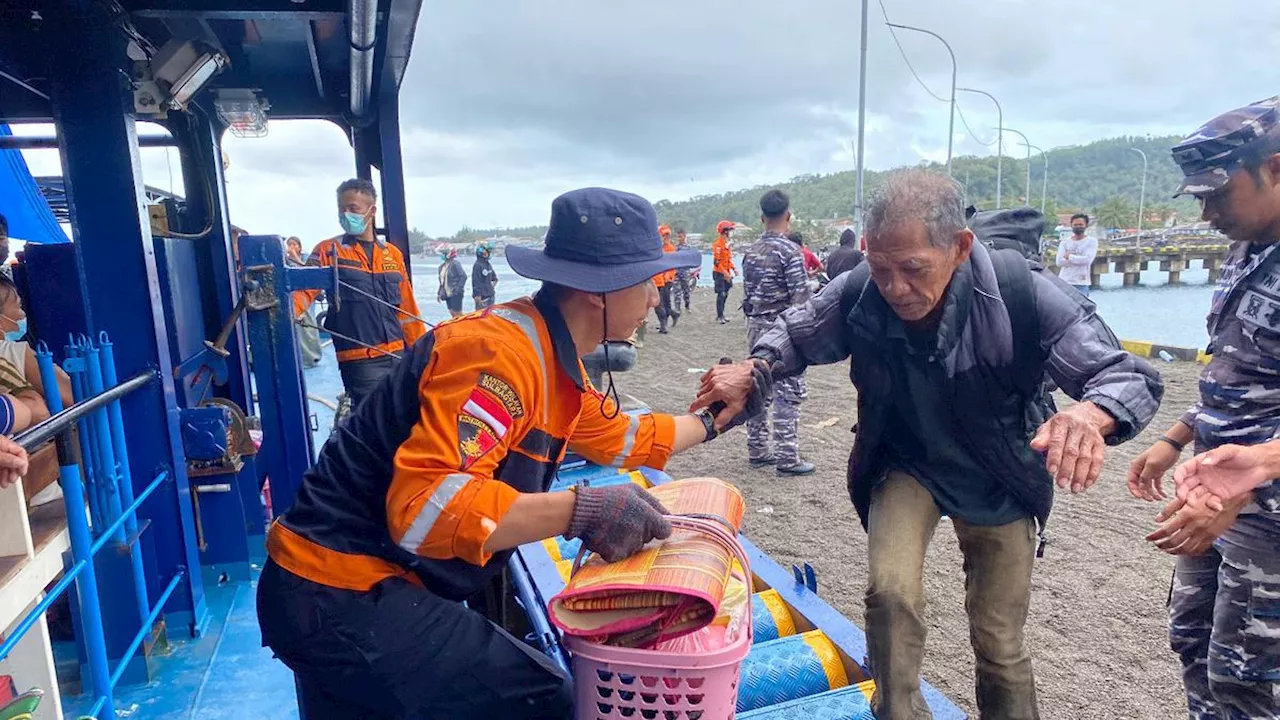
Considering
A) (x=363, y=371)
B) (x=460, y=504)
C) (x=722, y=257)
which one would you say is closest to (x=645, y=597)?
(x=460, y=504)

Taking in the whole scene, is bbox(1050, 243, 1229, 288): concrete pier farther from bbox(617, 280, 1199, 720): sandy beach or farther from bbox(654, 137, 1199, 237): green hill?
bbox(617, 280, 1199, 720): sandy beach

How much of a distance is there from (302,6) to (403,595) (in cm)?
279

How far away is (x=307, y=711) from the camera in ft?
6.95

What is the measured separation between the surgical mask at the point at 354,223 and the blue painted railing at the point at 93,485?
8.58ft

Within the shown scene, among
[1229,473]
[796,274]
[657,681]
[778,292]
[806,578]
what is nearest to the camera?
[657,681]

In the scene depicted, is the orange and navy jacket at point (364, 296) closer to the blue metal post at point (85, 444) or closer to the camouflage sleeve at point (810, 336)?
the blue metal post at point (85, 444)

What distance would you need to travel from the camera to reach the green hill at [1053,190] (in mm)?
36406

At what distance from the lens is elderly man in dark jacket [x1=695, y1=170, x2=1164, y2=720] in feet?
7.54

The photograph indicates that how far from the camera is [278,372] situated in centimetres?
423

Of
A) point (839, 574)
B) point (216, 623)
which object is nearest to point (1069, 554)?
point (839, 574)

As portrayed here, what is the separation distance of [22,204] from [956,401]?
26.6 ft

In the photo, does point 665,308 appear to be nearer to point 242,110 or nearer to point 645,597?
point 242,110

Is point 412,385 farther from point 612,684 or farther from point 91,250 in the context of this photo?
point 91,250

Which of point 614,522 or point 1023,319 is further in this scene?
point 1023,319
